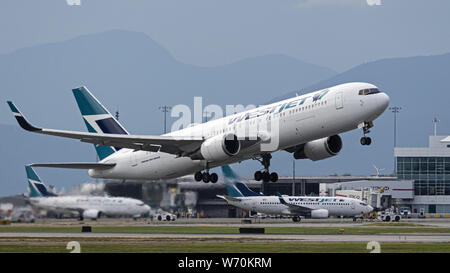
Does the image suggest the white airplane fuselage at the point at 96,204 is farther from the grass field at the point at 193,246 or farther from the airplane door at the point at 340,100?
the airplane door at the point at 340,100

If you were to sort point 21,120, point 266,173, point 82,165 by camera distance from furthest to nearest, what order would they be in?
point 82,165, point 266,173, point 21,120

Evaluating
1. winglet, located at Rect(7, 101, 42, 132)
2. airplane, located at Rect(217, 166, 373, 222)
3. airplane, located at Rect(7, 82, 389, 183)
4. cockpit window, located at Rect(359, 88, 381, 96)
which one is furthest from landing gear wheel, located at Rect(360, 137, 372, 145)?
airplane, located at Rect(217, 166, 373, 222)

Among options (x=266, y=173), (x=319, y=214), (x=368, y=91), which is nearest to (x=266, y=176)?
(x=266, y=173)

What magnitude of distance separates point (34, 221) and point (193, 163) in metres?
→ 14.5

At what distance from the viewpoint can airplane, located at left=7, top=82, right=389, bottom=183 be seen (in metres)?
49.4

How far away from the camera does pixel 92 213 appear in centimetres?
6969

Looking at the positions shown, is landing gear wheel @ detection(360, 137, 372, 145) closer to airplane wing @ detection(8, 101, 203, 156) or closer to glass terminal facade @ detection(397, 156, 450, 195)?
airplane wing @ detection(8, 101, 203, 156)

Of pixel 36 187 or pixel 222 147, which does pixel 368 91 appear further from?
pixel 36 187

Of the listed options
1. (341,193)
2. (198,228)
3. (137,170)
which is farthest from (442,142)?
(137,170)

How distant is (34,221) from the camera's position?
64.8 metres

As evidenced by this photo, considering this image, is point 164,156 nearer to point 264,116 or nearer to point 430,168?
point 264,116

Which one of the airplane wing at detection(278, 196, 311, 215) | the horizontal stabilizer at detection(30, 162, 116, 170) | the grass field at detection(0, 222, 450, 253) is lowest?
the grass field at detection(0, 222, 450, 253)

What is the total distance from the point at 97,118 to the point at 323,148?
2153 cm

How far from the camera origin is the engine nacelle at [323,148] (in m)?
57.5
